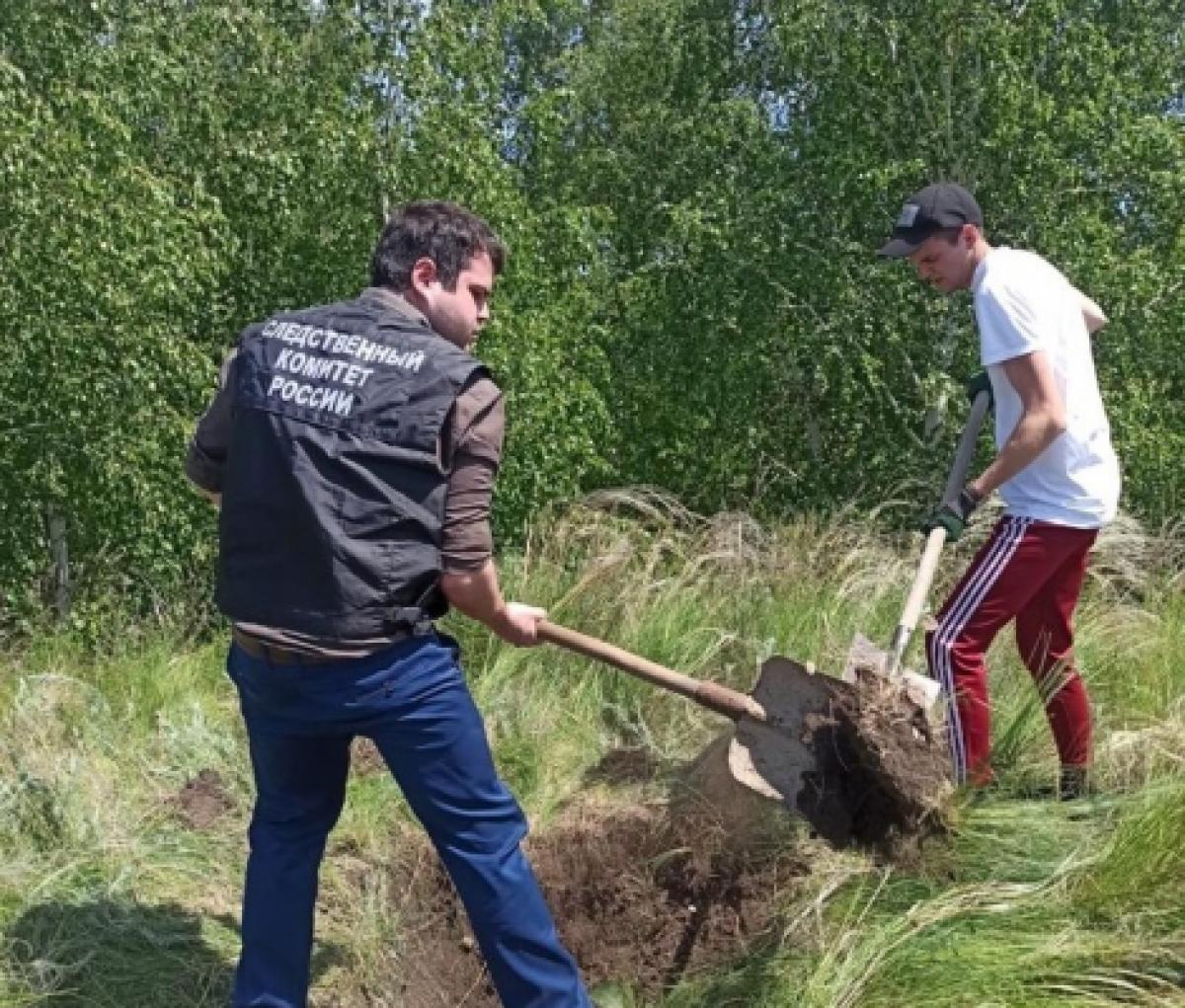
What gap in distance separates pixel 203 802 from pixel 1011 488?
262cm

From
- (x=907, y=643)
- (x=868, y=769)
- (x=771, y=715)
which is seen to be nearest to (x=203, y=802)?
(x=771, y=715)

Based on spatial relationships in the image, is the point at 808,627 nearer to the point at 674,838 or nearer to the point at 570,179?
the point at 674,838

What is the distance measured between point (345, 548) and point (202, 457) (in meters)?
0.51

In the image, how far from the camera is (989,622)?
3.62m

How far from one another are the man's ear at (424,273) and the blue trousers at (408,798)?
756 millimetres

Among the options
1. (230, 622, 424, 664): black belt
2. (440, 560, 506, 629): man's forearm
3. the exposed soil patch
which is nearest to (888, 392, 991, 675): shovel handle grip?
(440, 560, 506, 629): man's forearm

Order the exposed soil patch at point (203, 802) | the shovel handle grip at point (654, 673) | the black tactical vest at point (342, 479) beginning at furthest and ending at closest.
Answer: the exposed soil patch at point (203, 802) < the shovel handle grip at point (654, 673) < the black tactical vest at point (342, 479)

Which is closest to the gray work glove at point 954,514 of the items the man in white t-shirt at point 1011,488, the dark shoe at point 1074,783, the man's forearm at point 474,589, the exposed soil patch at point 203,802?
the man in white t-shirt at point 1011,488

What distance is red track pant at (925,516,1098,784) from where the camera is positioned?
3.58 meters

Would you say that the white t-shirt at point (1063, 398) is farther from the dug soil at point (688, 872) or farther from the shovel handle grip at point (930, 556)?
the dug soil at point (688, 872)

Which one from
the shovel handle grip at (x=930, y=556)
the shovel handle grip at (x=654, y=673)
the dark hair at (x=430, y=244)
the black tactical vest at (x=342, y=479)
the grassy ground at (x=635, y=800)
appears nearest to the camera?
the black tactical vest at (x=342, y=479)

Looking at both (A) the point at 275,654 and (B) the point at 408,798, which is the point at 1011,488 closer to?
(B) the point at 408,798

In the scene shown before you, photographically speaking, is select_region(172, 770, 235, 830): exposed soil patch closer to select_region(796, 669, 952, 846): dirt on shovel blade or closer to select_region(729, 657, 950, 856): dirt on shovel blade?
select_region(729, 657, 950, 856): dirt on shovel blade

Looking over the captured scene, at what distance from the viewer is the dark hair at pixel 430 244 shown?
8.92 ft
